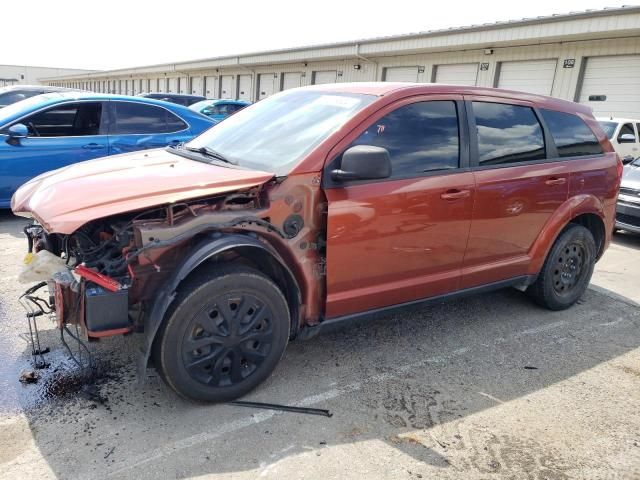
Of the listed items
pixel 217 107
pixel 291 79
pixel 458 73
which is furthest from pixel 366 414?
pixel 291 79

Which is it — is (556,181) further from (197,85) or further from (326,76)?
(197,85)

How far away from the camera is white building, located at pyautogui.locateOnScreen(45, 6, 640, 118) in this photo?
1298cm

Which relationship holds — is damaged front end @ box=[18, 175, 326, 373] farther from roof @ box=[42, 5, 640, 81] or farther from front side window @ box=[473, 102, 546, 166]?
roof @ box=[42, 5, 640, 81]

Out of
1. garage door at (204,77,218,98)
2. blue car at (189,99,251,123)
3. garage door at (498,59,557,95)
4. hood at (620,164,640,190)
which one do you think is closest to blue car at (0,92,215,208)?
hood at (620,164,640,190)

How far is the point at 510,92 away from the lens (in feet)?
13.2

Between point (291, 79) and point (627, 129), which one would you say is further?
point (291, 79)

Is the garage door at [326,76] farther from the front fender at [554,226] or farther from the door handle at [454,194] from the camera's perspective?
the door handle at [454,194]

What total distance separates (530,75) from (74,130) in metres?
13.2

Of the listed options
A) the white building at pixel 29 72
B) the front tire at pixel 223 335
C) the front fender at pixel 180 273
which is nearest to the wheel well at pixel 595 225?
the front tire at pixel 223 335

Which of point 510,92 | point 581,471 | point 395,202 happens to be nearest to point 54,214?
point 395,202

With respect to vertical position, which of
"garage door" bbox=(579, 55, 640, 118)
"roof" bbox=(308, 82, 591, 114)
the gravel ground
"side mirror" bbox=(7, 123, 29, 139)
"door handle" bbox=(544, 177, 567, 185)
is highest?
"garage door" bbox=(579, 55, 640, 118)

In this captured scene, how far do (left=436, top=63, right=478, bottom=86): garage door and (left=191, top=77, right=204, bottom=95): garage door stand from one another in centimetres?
2101

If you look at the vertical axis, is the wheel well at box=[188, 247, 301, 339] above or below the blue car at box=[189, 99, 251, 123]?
below

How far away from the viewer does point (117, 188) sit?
9.02ft
